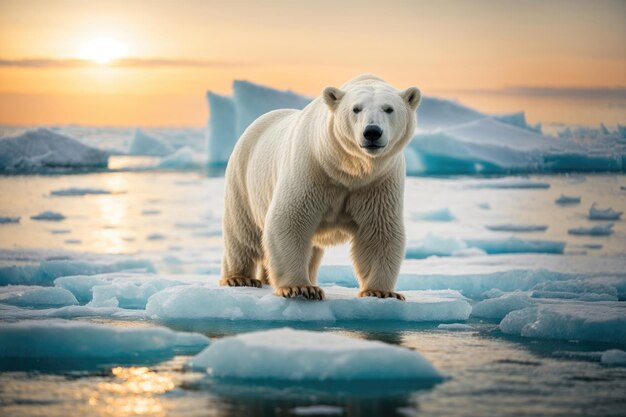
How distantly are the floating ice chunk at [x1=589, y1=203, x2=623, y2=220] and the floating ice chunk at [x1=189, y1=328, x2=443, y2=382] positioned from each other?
1058cm

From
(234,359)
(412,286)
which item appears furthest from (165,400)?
(412,286)

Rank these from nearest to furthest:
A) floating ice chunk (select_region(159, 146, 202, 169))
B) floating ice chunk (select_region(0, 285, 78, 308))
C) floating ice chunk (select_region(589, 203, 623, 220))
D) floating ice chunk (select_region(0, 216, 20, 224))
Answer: floating ice chunk (select_region(0, 285, 78, 308)), floating ice chunk (select_region(0, 216, 20, 224)), floating ice chunk (select_region(589, 203, 623, 220)), floating ice chunk (select_region(159, 146, 202, 169))

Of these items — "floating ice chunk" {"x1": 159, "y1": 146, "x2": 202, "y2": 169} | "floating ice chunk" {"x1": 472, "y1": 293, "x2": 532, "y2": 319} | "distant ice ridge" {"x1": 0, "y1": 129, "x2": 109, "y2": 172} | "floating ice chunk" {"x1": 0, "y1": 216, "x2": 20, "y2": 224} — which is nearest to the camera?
"floating ice chunk" {"x1": 472, "y1": 293, "x2": 532, "y2": 319}

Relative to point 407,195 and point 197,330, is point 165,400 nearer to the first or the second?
point 197,330

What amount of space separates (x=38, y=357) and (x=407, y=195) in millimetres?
12394

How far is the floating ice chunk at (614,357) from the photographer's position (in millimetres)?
5191

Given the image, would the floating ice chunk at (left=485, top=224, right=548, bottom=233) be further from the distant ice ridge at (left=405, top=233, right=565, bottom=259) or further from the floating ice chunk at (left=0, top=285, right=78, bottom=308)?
the floating ice chunk at (left=0, top=285, right=78, bottom=308)

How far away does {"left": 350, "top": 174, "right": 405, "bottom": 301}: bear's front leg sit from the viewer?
6.43 m

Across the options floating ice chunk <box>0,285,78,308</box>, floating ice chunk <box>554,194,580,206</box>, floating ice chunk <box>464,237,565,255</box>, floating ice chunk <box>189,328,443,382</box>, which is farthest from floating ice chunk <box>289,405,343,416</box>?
floating ice chunk <box>554,194,580,206</box>

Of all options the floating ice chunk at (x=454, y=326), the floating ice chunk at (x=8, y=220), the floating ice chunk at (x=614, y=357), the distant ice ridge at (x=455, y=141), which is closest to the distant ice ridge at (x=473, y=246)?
the distant ice ridge at (x=455, y=141)

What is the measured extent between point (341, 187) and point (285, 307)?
2.76 feet

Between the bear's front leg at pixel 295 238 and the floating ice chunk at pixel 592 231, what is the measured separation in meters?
8.10

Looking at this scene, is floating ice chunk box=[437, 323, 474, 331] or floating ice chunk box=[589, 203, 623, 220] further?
floating ice chunk box=[589, 203, 623, 220]

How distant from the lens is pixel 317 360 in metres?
4.50
